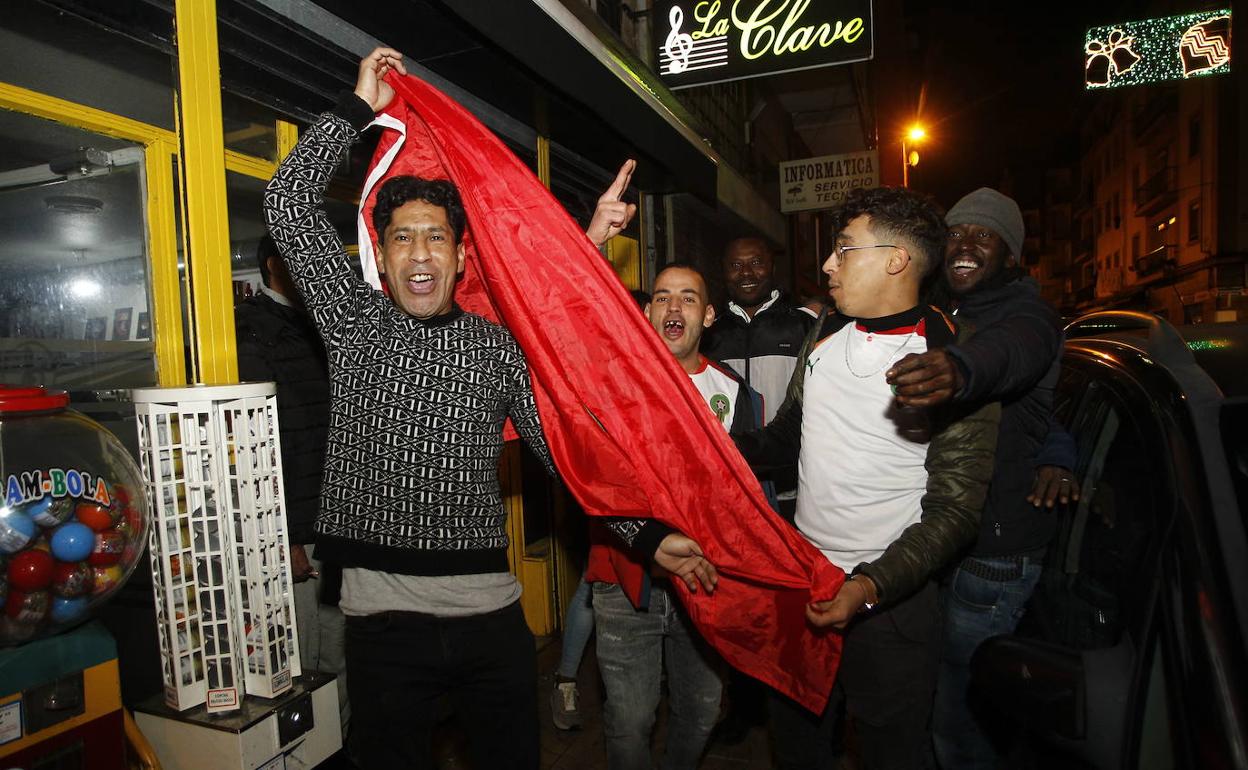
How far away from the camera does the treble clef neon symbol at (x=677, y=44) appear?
6262 mm

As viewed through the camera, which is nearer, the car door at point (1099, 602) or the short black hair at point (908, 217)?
the car door at point (1099, 602)

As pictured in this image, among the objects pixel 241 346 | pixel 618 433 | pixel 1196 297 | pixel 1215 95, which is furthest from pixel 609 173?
pixel 1196 297

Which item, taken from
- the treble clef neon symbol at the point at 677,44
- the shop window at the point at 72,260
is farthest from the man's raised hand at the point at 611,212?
the treble clef neon symbol at the point at 677,44

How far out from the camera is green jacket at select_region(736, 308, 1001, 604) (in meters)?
2.12

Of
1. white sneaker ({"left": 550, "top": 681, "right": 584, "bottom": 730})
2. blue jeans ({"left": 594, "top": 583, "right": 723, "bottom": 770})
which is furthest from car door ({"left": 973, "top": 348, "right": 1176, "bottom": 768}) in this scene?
white sneaker ({"left": 550, "top": 681, "right": 584, "bottom": 730})

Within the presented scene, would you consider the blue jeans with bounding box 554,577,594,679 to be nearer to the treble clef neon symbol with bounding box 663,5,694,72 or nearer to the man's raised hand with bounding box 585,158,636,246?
the man's raised hand with bounding box 585,158,636,246

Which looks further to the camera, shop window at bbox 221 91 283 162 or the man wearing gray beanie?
shop window at bbox 221 91 283 162

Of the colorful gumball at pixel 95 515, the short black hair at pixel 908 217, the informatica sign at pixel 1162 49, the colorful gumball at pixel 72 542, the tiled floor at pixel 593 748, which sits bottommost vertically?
the tiled floor at pixel 593 748

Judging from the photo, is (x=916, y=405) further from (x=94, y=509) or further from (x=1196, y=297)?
(x=1196, y=297)

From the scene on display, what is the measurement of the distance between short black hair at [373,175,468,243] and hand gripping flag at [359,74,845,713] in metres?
0.05

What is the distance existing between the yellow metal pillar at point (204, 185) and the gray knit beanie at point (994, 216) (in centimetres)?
287

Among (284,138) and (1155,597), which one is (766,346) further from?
(1155,597)

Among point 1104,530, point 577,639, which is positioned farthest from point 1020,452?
point 577,639

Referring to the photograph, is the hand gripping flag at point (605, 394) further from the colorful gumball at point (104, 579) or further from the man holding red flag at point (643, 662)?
the colorful gumball at point (104, 579)
